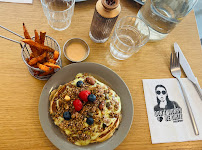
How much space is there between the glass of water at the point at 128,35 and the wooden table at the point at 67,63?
6 cm

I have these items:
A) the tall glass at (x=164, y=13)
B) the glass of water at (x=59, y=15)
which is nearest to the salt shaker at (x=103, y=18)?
the glass of water at (x=59, y=15)

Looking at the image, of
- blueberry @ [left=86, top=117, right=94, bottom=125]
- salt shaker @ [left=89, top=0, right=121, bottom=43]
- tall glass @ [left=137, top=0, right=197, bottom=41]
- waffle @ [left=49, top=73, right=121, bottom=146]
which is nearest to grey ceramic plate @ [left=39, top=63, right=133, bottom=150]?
waffle @ [left=49, top=73, right=121, bottom=146]

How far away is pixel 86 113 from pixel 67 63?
0.42 metres

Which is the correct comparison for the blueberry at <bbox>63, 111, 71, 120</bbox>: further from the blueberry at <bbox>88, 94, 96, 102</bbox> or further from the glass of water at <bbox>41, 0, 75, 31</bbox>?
the glass of water at <bbox>41, 0, 75, 31</bbox>

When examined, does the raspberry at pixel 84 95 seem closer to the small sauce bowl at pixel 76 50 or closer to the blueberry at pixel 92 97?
the blueberry at pixel 92 97

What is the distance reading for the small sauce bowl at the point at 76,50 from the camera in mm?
1139

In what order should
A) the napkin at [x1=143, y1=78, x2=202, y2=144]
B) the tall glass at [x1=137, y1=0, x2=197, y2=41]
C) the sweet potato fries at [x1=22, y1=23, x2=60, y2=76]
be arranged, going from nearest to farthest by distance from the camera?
the sweet potato fries at [x1=22, y1=23, x2=60, y2=76]
the napkin at [x1=143, y1=78, x2=202, y2=144]
the tall glass at [x1=137, y1=0, x2=197, y2=41]

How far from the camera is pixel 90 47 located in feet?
4.10

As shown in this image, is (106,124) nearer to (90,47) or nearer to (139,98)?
(139,98)

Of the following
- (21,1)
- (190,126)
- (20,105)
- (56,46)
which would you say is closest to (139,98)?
(190,126)

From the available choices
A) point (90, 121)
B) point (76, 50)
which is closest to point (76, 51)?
point (76, 50)

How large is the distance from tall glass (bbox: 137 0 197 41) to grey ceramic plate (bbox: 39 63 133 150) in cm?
54

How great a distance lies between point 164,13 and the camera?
125cm

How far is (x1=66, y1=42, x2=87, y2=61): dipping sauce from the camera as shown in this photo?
1145mm
